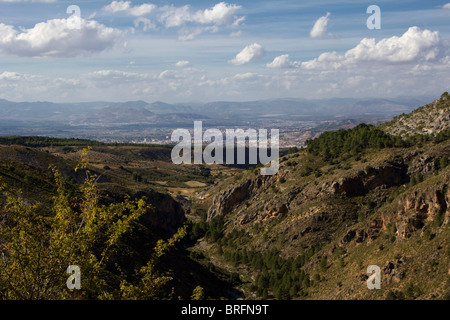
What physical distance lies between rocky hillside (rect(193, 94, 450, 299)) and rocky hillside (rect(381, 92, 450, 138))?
37 centimetres

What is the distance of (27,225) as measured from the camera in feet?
40.9

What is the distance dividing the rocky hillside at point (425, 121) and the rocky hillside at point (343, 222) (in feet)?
1.20

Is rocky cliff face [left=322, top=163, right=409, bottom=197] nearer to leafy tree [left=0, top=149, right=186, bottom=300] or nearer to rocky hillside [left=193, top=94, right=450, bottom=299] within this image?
rocky hillside [left=193, top=94, right=450, bottom=299]

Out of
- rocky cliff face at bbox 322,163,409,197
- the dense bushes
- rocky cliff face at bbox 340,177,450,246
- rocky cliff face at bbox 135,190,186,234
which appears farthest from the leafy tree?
the dense bushes

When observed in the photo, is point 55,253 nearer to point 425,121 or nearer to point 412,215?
point 412,215

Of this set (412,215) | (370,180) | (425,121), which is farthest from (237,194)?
(412,215)

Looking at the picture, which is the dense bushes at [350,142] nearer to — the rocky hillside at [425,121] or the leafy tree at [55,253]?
the rocky hillside at [425,121]

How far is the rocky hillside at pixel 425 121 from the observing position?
68375mm

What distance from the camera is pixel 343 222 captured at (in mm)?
55406

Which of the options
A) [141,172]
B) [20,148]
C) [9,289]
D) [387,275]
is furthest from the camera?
[141,172]

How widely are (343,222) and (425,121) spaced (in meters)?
31.0
